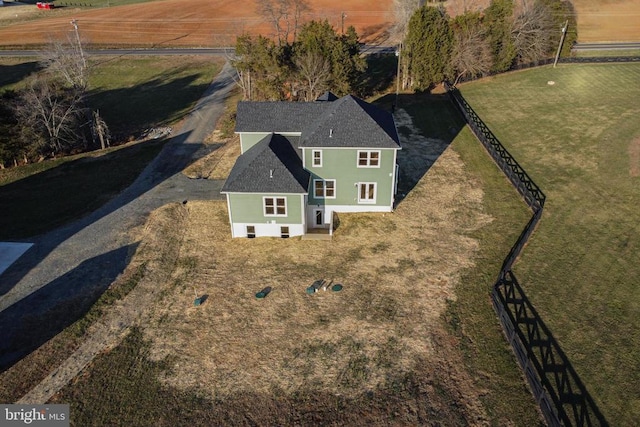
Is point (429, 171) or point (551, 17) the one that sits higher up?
point (551, 17)

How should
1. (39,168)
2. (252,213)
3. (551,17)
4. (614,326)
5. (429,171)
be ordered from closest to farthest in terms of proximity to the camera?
(614,326)
(252,213)
(429,171)
(39,168)
(551,17)

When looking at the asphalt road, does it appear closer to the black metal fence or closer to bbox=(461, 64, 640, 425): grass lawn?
bbox=(461, 64, 640, 425): grass lawn

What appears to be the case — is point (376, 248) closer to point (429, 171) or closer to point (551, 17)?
point (429, 171)

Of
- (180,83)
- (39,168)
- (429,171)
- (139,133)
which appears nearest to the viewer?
(429,171)

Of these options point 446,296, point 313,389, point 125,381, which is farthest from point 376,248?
point 125,381

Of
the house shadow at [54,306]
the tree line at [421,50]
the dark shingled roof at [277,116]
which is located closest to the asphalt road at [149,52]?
the tree line at [421,50]

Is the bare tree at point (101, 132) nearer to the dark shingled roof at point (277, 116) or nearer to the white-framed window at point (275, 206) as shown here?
the dark shingled roof at point (277, 116)

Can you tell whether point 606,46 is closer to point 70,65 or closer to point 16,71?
point 70,65
